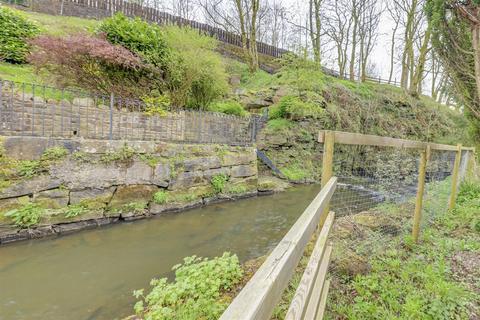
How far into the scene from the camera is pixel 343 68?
60.8 ft

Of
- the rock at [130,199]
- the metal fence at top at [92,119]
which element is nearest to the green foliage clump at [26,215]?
the rock at [130,199]

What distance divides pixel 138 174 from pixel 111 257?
209 centimetres

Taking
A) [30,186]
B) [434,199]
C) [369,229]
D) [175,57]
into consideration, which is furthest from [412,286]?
[175,57]

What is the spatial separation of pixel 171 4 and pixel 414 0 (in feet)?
56.3

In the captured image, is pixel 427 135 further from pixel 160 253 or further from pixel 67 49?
pixel 67 49

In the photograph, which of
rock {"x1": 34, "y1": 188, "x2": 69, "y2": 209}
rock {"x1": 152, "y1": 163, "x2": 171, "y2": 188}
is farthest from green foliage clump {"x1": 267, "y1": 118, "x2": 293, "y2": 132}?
rock {"x1": 34, "y1": 188, "x2": 69, "y2": 209}

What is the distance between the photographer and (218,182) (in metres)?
7.11

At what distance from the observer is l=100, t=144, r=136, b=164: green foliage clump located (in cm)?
517

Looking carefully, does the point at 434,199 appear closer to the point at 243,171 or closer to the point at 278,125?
the point at 243,171

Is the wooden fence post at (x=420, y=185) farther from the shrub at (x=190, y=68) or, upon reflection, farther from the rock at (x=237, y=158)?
the shrub at (x=190, y=68)

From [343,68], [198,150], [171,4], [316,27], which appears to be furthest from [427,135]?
[171,4]

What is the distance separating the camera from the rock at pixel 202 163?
656 centimetres

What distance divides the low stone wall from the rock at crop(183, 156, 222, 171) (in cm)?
2

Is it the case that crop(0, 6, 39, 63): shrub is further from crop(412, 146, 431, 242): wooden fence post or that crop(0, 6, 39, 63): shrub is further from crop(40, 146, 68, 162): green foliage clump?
crop(412, 146, 431, 242): wooden fence post
